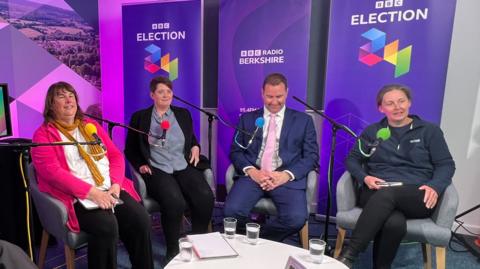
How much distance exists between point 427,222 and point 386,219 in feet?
0.80

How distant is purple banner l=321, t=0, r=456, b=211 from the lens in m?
2.77

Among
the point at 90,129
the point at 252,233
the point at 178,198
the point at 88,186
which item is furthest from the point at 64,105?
the point at 252,233

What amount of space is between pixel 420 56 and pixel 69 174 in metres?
2.61

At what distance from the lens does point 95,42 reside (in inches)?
159

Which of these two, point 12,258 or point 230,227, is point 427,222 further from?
point 12,258

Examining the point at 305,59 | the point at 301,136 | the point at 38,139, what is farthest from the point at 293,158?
the point at 38,139

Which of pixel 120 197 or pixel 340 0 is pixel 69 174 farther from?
pixel 340 0

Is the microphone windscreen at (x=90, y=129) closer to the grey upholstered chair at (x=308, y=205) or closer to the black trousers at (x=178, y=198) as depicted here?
the black trousers at (x=178, y=198)

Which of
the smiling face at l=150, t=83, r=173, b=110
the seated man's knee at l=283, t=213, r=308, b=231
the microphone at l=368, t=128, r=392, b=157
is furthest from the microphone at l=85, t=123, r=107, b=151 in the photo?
the microphone at l=368, t=128, r=392, b=157

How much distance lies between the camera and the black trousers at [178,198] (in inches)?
97.9

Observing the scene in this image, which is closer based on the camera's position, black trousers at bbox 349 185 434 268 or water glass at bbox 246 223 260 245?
water glass at bbox 246 223 260 245

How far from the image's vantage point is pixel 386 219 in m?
2.20

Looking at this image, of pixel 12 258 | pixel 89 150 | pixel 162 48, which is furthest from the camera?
pixel 162 48

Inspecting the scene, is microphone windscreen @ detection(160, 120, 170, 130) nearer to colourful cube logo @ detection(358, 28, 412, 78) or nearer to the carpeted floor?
the carpeted floor
